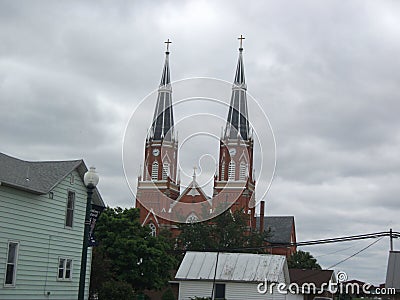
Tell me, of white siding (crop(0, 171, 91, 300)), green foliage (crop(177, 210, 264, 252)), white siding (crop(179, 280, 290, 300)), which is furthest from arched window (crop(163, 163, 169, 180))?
white siding (crop(0, 171, 91, 300))

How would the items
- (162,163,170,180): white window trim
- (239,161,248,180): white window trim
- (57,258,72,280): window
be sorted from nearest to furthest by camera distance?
1. (57,258,72,280): window
2. (239,161,248,180): white window trim
3. (162,163,170,180): white window trim

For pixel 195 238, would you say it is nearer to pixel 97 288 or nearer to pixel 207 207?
pixel 207 207

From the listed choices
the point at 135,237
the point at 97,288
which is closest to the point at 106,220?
the point at 135,237

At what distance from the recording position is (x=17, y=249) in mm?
23609

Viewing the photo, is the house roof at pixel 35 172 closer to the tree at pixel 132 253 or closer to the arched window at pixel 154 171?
the tree at pixel 132 253

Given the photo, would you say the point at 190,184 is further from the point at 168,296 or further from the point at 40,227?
the point at 40,227

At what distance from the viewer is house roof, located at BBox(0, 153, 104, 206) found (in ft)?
77.1

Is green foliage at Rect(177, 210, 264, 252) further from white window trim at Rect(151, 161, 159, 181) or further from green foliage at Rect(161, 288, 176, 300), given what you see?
green foliage at Rect(161, 288, 176, 300)

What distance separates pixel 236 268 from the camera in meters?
45.1

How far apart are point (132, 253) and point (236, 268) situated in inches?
340

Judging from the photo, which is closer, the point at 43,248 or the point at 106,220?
the point at 43,248

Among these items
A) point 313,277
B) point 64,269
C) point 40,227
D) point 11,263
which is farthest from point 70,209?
point 313,277

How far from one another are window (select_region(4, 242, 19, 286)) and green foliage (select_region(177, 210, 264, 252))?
49412 mm

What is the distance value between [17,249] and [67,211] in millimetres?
3713
